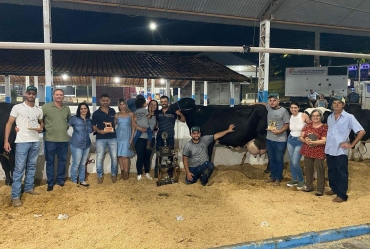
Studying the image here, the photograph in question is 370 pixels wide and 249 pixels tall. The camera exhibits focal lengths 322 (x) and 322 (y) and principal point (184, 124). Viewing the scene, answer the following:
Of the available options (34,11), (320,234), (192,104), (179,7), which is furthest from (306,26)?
(34,11)

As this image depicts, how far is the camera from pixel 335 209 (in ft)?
14.9

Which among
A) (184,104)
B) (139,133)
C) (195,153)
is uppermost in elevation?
(184,104)

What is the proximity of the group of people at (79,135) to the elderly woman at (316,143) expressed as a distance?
7.61 ft

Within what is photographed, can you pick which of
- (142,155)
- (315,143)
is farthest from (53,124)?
(315,143)

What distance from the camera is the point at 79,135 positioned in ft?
17.2

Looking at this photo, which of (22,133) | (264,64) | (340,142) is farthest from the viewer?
(264,64)

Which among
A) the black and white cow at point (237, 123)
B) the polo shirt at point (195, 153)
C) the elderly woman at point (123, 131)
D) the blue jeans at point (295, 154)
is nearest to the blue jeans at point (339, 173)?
the blue jeans at point (295, 154)

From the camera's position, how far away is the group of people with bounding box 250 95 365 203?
4.78 m

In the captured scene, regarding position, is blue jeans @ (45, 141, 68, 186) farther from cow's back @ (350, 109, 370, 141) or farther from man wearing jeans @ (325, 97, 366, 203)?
cow's back @ (350, 109, 370, 141)

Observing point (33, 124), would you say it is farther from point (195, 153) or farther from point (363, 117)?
point (363, 117)

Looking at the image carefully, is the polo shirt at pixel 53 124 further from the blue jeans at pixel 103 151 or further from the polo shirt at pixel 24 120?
the blue jeans at pixel 103 151

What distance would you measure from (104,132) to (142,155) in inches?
33.3

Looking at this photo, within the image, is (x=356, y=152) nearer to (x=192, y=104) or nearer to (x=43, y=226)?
(x=192, y=104)

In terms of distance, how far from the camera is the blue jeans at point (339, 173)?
4.84 metres
